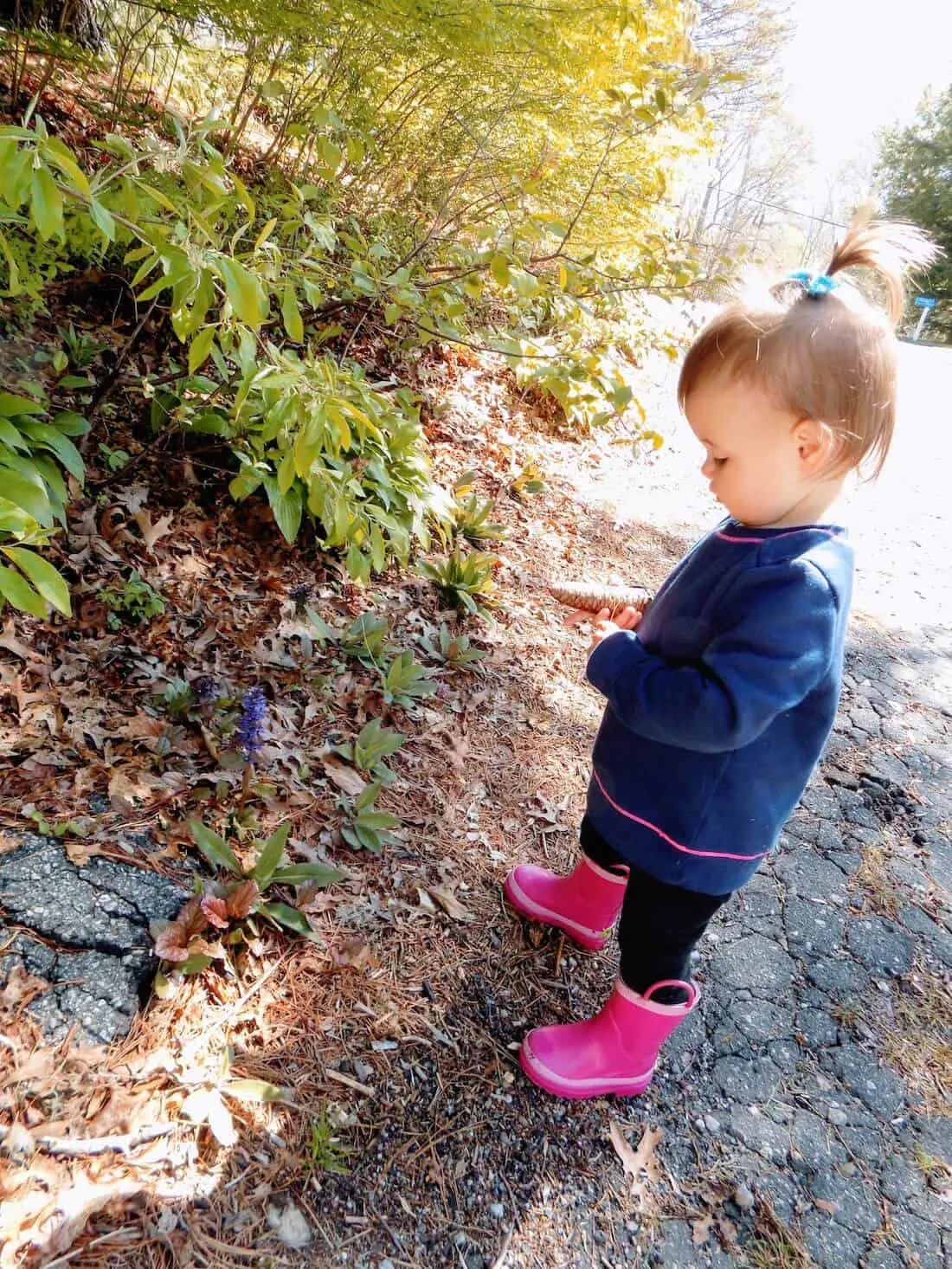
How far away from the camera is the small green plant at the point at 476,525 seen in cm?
339

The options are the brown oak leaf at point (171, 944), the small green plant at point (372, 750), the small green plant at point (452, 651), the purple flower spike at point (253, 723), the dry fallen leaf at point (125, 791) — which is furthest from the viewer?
the small green plant at point (452, 651)

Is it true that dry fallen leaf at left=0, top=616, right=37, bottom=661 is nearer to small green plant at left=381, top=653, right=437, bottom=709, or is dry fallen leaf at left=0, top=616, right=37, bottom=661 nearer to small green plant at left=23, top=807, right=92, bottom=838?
small green plant at left=23, top=807, right=92, bottom=838

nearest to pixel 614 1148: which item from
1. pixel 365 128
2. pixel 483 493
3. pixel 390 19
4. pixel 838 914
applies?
pixel 838 914

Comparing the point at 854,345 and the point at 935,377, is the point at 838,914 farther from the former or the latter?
the point at 935,377

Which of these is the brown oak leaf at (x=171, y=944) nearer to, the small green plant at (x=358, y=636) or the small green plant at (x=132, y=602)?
the small green plant at (x=132, y=602)

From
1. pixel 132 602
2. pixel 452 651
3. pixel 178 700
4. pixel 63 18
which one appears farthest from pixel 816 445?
pixel 63 18

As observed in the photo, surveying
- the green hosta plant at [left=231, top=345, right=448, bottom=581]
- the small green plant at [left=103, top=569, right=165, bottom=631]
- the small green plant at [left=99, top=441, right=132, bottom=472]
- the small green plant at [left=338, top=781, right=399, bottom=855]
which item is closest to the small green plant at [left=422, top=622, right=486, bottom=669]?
the green hosta plant at [left=231, top=345, right=448, bottom=581]

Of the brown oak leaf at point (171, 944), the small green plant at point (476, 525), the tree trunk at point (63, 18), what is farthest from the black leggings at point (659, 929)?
the tree trunk at point (63, 18)

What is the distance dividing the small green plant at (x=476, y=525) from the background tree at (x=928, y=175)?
71.0 ft

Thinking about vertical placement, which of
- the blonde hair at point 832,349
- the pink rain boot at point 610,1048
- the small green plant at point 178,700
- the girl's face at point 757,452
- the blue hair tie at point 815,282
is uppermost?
the blue hair tie at point 815,282

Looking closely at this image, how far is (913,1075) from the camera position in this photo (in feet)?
6.15

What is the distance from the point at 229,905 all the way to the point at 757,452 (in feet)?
4.62

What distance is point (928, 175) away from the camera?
21.3 m

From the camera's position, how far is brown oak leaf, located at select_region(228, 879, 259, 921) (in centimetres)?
159
